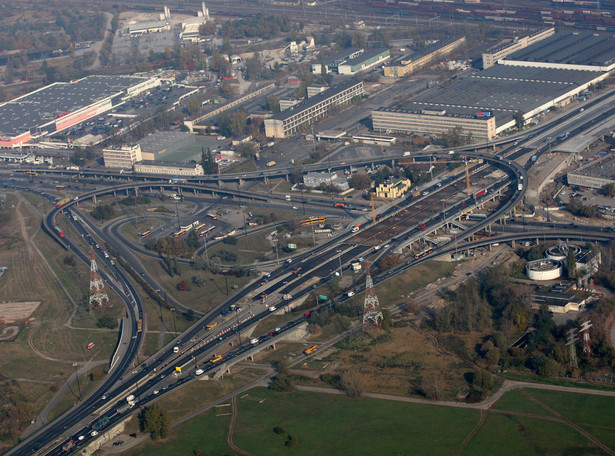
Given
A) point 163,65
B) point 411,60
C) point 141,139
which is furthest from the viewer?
point 163,65

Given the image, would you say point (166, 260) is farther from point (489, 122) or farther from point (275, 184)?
point (489, 122)

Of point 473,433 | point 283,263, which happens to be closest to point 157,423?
point 473,433

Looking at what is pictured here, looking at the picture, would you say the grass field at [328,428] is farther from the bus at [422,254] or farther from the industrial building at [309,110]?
the industrial building at [309,110]

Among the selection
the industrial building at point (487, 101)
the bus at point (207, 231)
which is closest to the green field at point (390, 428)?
the bus at point (207, 231)

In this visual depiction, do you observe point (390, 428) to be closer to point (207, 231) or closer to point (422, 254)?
point (422, 254)

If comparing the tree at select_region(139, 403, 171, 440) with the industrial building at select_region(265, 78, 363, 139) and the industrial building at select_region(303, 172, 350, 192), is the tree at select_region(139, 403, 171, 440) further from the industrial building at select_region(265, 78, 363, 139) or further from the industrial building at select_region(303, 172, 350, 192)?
the industrial building at select_region(265, 78, 363, 139)

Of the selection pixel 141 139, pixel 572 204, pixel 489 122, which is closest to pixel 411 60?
pixel 489 122

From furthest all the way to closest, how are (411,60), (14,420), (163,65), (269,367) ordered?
(163,65) < (411,60) < (269,367) < (14,420)
